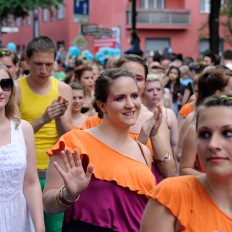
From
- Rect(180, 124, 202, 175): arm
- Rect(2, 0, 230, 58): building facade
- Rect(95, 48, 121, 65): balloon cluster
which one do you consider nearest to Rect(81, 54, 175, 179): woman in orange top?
Rect(180, 124, 202, 175): arm

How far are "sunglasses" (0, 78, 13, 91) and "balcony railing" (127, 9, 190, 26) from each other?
4553 cm

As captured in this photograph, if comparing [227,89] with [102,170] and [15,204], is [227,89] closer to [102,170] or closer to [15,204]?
[102,170]

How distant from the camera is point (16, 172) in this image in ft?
13.7

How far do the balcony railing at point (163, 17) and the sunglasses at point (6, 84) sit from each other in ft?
149

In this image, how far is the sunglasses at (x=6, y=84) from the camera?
4434mm

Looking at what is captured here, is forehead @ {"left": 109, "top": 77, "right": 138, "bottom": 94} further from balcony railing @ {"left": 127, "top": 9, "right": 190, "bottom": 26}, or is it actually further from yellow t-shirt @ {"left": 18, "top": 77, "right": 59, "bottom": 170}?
balcony railing @ {"left": 127, "top": 9, "right": 190, "bottom": 26}

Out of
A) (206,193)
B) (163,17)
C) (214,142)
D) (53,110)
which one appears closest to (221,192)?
(206,193)

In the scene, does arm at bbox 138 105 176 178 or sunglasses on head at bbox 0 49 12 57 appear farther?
sunglasses on head at bbox 0 49 12 57

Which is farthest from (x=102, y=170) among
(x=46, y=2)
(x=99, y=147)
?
(x=46, y=2)

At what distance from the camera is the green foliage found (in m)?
33.6

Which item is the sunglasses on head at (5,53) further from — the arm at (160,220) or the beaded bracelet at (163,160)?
the arm at (160,220)

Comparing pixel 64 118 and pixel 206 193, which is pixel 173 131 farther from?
pixel 206 193

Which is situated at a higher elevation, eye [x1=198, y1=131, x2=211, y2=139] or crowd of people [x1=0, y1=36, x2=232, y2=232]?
eye [x1=198, y1=131, x2=211, y2=139]

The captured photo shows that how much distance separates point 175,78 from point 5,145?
10.5 m
